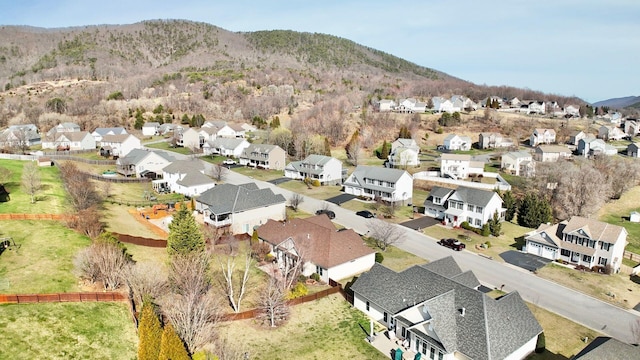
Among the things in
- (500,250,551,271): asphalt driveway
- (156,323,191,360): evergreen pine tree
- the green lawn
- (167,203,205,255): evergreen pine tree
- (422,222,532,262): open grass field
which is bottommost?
(500,250,551,271): asphalt driveway

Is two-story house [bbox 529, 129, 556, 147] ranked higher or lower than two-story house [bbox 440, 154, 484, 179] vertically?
higher

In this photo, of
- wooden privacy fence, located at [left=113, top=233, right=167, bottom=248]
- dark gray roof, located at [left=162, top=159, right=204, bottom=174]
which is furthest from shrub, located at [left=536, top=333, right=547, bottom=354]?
dark gray roof, located at [left=162, top=159, right=204, bottom=174]

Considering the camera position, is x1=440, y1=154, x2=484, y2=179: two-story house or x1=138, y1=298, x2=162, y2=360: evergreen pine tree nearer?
x1=138, y1=298, x2=162, y2=360: evergreen pine tree

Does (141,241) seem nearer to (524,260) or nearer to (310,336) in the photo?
(310,336)

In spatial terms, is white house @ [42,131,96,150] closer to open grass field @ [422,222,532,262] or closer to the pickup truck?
open grass field @ [422,222,532,262]

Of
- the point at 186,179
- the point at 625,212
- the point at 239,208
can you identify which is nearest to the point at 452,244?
the point at 239,208

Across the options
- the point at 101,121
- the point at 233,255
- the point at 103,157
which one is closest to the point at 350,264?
the point at 233,255
